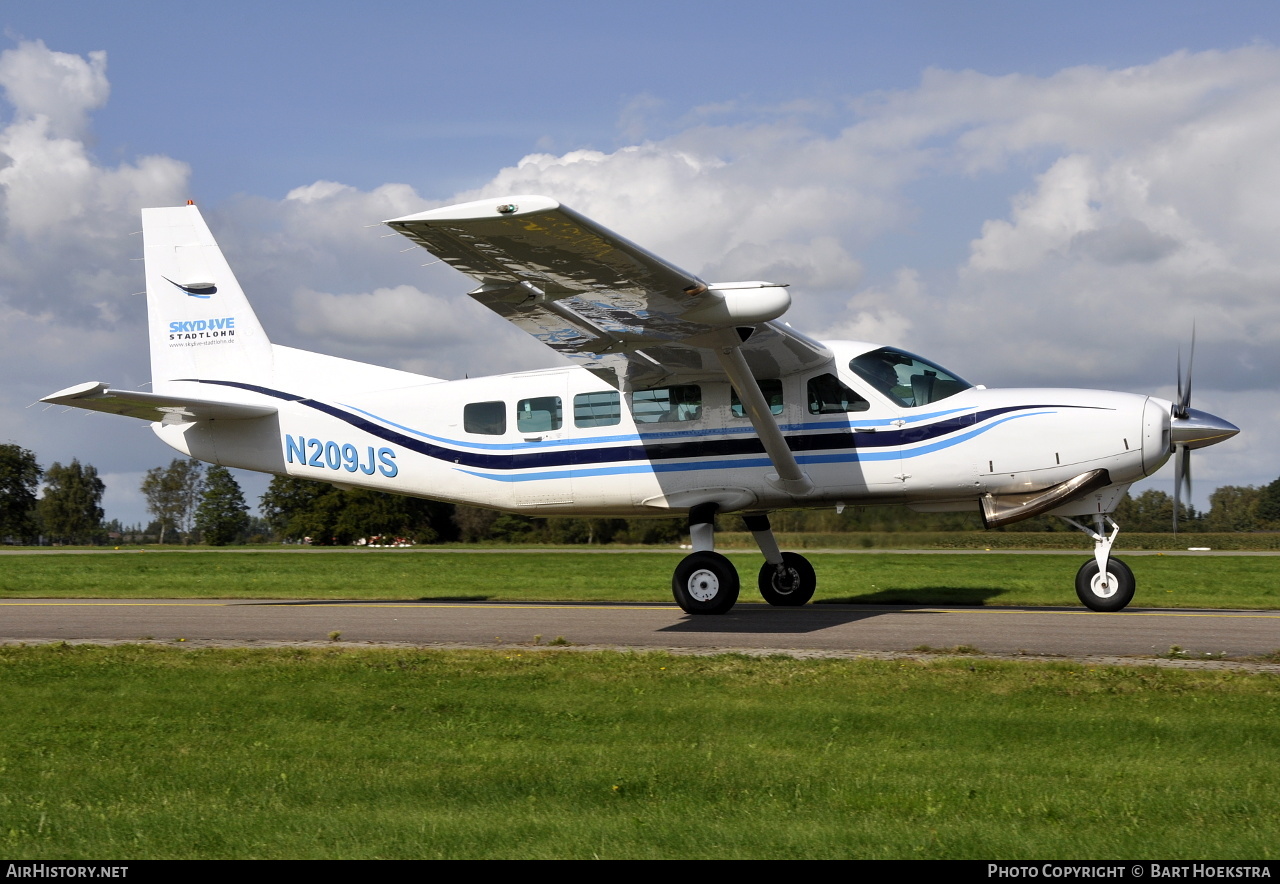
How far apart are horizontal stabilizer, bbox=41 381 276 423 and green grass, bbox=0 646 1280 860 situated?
→ 5463 millimetres

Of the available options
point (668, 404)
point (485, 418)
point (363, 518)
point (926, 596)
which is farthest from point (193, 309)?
point (363, 518)

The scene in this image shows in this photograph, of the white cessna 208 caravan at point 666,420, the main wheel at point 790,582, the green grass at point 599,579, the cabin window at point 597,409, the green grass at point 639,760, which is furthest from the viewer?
the green grass at point 599,579

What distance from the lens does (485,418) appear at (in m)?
15.3

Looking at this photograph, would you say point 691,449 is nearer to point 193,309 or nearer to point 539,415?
point 539,415

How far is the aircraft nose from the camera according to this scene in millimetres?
13234

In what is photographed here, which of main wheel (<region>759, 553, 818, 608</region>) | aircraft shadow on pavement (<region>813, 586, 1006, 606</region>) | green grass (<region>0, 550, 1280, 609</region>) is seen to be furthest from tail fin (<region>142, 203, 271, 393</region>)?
aircraft shadow on pavement (<region>813, 586, 1006, 606</region>)

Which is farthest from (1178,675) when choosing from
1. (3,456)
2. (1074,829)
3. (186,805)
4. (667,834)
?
(3,456)

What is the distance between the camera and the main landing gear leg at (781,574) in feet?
50.8

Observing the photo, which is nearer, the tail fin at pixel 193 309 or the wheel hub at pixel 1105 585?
the wheel hub at pixel 1105 585

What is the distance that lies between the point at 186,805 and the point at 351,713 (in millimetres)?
2178

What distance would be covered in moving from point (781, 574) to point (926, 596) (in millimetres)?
2717

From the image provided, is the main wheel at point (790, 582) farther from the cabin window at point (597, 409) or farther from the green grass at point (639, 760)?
the green grass at point (639, 760)

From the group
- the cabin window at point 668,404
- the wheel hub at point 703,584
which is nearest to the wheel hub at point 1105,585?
the wheel hub at point 703,584

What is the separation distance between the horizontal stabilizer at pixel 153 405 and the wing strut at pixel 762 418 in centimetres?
753
